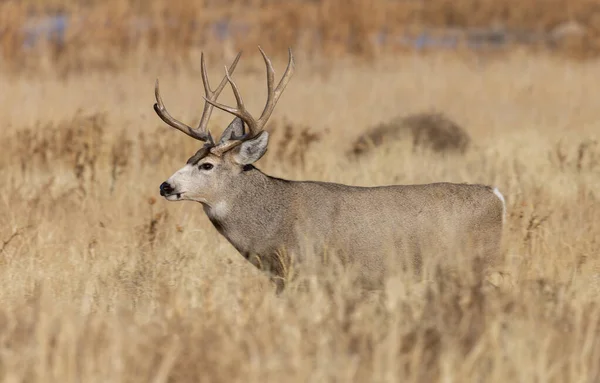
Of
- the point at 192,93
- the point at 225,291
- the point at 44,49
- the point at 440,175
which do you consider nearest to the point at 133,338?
the point at 225,291

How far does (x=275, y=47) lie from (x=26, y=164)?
11282mm

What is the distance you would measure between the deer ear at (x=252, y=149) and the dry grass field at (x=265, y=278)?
0.67m

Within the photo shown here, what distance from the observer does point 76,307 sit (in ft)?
19.3

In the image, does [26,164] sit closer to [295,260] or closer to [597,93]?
[295,260]

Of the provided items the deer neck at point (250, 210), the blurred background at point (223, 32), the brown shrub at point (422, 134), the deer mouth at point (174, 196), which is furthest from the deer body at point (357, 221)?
the blurred background at point (223, 32)

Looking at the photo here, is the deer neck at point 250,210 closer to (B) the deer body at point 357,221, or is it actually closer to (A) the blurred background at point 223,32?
(B) the deer body at point 357,221

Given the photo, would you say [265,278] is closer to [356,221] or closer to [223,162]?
[356,221]

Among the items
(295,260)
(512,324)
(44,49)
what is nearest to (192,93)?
(44,49)

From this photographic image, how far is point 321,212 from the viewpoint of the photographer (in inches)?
265

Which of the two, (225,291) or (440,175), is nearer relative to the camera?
(225,291)

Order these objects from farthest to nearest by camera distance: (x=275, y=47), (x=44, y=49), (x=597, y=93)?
1. (x=275, y=47)
2. (x=44, y=49)
3. (x=597, y=93)

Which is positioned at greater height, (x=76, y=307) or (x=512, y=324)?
(x=512, y=324)

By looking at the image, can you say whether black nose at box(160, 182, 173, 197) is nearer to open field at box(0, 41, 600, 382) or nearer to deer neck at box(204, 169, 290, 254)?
deer neck at box(204, 169, 290, 254)

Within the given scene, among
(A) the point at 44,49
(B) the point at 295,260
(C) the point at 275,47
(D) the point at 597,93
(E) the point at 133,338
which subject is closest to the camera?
(E) the point at 133,338
